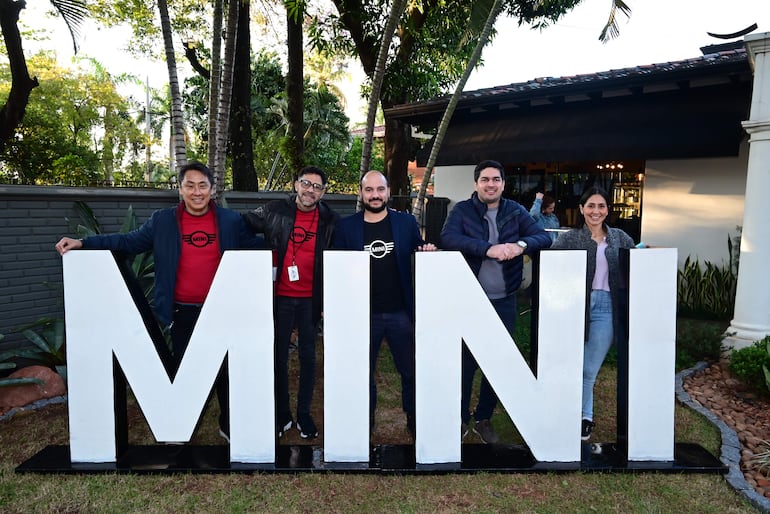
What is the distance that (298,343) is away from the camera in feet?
10.5

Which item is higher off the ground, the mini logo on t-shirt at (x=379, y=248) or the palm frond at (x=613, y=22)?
the palm frond at (x=613, y=22)

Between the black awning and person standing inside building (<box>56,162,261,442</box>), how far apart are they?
5715 mm

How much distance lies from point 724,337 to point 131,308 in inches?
202

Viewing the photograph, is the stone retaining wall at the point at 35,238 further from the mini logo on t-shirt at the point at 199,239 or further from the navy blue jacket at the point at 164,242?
the mini logo on t-shirt at the point at 199,239

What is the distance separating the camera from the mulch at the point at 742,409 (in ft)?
9.77

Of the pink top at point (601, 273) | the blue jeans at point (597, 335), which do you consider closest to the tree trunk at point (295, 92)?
the pink top at point (601, 273)

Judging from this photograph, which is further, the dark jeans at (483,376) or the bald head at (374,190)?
the dark jeans at (483,376)

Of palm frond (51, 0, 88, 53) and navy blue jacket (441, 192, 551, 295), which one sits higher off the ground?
palm frond (51, 0, 88, 53)

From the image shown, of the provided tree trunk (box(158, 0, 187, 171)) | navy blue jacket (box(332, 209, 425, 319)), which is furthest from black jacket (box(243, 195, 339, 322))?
tree trunk (box(158, 0, 187, 171))

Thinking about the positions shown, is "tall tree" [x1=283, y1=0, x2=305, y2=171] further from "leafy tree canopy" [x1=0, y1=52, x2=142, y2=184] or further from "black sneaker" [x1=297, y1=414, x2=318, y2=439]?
"leafy tree canopy" [x1=0, y1=52, x2=142, y2=184]

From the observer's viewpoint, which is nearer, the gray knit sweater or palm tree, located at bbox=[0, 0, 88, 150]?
the gray knit sweater

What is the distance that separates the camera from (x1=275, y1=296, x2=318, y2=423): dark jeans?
10.3 ft

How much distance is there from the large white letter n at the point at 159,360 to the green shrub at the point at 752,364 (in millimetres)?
3817

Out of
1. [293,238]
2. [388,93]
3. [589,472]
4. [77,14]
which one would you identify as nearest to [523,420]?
[589,472]
